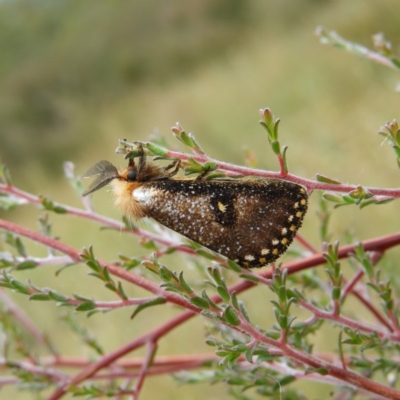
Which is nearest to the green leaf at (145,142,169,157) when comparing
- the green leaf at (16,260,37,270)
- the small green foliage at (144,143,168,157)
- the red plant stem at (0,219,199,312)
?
the small green foliage at (144,143,168,157)

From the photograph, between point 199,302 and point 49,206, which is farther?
point 49,206

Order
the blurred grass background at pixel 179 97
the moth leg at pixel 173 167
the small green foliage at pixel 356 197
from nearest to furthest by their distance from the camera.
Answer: the small green foliage at pixel 356 197 → the moth leg at pixel 173 167 → the blurred grass background at pixel 179 97

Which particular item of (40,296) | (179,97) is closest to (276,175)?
(40,296)

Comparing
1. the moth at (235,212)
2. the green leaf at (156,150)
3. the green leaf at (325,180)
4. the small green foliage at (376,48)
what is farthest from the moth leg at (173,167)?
the small green foliage at (376,48)

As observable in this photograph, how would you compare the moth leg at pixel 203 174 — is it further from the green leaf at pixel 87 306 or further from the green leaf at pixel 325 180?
the green leaf at pixel 87 306

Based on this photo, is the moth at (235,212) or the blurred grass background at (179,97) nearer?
the moth at (235,212)

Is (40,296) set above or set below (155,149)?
below

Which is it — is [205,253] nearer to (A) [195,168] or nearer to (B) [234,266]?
(B) [234,266]

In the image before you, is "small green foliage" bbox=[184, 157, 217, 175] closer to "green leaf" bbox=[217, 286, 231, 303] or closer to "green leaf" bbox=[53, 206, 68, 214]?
"green leaf" bbox=[217, 286, 231, 303]

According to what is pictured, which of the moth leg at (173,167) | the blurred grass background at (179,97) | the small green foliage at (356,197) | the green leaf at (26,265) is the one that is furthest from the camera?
the blurred grass background at (179,97)
